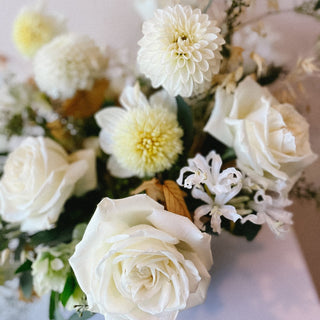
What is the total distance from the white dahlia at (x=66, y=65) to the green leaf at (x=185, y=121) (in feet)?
0.67

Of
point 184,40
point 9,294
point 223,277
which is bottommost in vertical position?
point 9,294

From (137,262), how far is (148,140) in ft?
0.57

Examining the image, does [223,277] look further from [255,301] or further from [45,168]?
[45,168]

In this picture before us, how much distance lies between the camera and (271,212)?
1.51 feet

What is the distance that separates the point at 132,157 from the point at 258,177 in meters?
0.18

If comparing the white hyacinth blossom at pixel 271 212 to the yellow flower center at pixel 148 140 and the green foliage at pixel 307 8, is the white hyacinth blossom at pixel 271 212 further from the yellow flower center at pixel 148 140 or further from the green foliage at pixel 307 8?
the green foliage at pixel 307 8

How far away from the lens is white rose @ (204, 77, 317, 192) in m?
0.45

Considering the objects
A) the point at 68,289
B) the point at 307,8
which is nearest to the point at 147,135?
the point at 68,289

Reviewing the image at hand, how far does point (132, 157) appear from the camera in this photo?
0.49 metres

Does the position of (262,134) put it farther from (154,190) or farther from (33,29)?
(33,29)

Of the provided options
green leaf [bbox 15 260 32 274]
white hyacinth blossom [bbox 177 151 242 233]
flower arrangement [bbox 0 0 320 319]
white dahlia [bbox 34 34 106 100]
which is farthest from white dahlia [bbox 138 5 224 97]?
green leaf [bbox 15 260 32 274]

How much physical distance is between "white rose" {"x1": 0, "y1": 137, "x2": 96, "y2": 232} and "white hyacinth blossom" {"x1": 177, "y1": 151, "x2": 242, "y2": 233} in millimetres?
217

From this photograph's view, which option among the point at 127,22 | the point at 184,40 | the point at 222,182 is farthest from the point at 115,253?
the point at 127,22

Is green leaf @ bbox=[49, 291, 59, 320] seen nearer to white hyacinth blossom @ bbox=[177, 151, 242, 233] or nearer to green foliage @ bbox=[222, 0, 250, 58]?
white hyacinth blossom @ bbox=[177, 151, 242, 233]
